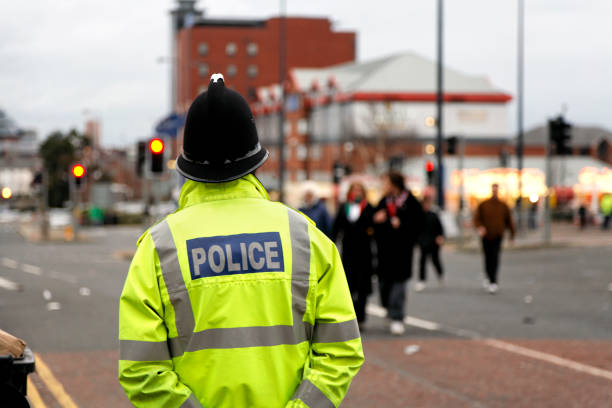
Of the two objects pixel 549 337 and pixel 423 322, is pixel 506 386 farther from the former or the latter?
pixel 423 322

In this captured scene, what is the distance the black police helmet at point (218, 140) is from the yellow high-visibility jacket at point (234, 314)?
0.07 meters

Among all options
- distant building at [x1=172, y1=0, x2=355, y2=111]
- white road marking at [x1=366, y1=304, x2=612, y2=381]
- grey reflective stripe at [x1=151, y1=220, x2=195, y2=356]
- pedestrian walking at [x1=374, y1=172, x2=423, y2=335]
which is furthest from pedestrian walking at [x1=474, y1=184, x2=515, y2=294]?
distant building at [x1=172, y1=0, x2=355, y2=111]

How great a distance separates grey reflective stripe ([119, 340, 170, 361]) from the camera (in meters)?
2.79

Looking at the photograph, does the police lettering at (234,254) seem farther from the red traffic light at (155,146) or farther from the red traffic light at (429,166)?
the red traffic light at (429,166)

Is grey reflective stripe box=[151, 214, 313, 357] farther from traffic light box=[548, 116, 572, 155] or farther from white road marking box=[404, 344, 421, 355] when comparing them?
traffic light box=[548, 116, 572, 155]

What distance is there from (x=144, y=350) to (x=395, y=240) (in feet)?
28.8

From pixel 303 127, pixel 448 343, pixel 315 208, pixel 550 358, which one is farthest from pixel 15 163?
pixel 550 358

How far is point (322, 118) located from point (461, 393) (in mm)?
81387

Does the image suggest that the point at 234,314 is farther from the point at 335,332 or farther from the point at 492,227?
the point at 492,227

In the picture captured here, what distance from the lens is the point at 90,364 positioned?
914 centimetres

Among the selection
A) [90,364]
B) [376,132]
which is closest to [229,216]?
[90,364]

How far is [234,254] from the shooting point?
2887 mm

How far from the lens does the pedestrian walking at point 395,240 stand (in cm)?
1132

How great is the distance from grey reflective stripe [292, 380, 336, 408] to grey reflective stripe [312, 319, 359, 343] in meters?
0.16
